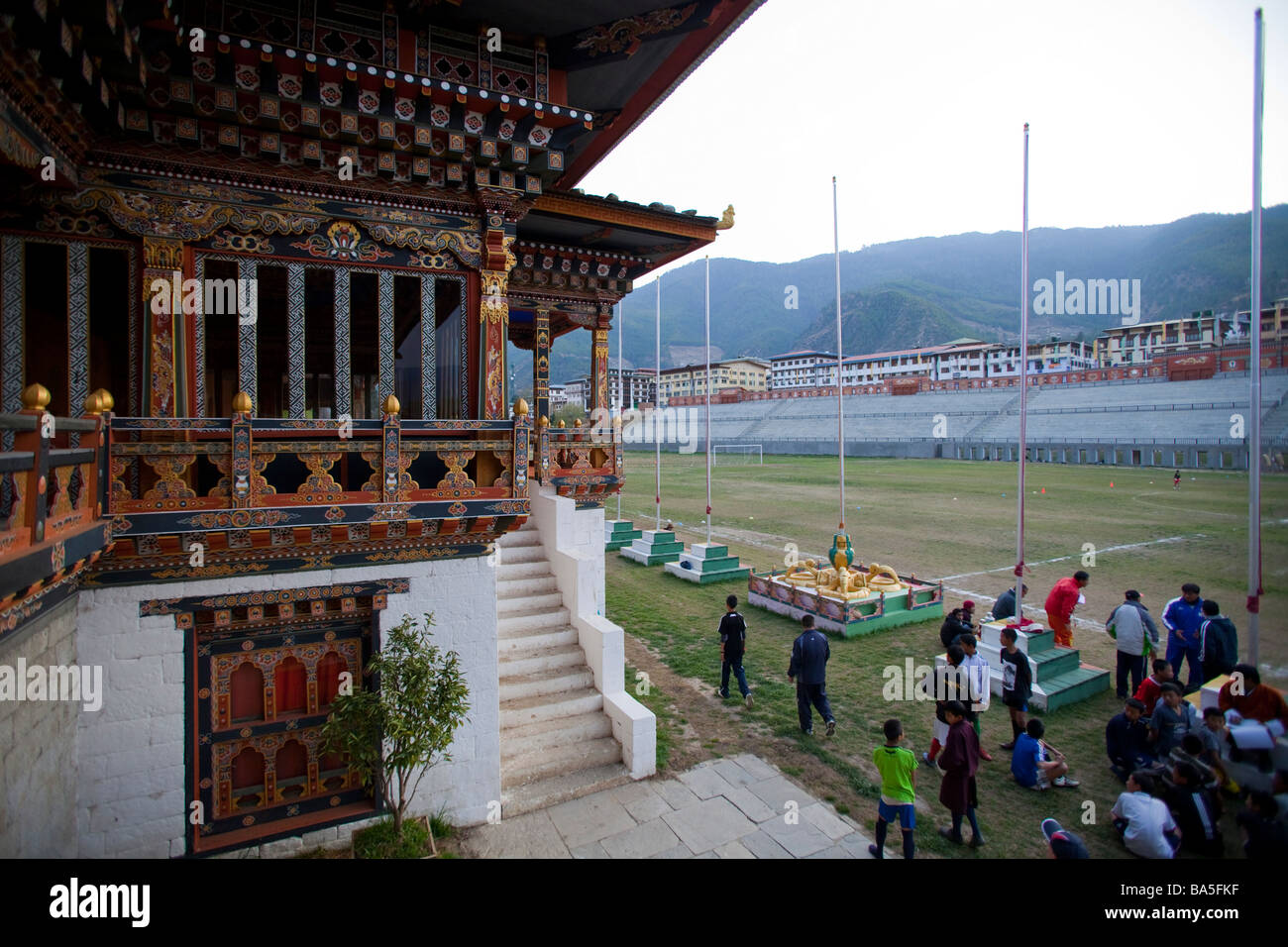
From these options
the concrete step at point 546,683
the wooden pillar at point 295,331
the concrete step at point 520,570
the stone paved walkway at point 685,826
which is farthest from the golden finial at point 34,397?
the concrete step at point 520,570

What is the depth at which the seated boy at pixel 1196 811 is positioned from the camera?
655 cm

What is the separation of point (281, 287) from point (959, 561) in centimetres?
2040

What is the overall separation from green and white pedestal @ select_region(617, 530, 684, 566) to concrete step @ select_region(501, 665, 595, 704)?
39.9 feet

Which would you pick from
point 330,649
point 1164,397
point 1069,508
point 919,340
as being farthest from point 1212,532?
point 919,340

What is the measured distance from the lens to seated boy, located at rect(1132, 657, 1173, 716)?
8023mm

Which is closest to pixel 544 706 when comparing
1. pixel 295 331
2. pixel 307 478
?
pixel 307 478

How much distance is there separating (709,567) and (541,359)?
8.11 m

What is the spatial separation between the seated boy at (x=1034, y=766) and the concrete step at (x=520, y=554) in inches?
305

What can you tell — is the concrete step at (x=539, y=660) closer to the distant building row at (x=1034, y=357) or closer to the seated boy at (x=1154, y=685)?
the seated boy at (x=1154, y=685)

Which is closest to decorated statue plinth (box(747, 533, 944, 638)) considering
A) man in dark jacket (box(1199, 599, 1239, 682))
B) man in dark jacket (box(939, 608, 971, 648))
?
man in dark jacket (box(939, 608, 971, 648))

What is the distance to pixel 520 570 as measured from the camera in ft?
36.2

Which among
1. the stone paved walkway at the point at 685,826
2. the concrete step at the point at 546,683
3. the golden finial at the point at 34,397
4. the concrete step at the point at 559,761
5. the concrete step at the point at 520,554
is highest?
the golden finial at the point at 34,397

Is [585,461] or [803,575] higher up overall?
[585,461]

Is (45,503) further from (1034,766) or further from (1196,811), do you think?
(1196,811)
